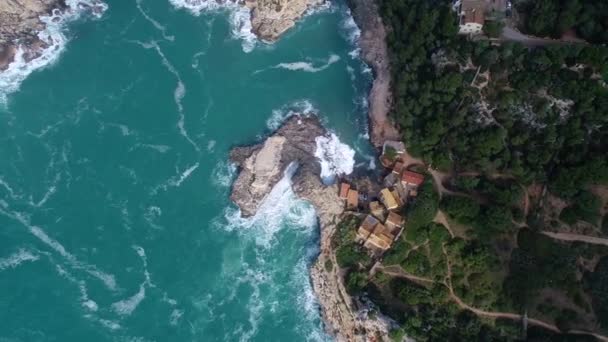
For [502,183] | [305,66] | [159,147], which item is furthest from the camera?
[305,66]

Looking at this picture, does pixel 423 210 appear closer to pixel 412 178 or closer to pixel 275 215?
pixel 412 178

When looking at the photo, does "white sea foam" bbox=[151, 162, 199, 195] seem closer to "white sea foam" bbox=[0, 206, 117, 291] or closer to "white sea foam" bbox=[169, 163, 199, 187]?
"white sea foam" bbox=[169, 163, 199, 187]

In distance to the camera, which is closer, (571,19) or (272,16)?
(571,19)

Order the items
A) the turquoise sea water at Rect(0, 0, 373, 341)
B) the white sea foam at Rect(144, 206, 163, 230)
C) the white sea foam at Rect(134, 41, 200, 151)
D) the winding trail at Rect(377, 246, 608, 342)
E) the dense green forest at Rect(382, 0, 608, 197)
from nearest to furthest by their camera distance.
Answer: the winding trail at Rect(377, 246, 608, 342) → the dense green forest at Rect(382, 0, 608, 197) → the turquoise sea water at Rect(0, 0, 373, 341) → the white sea foam at Rect(144, 206, 163, 230) → the white sea foam at Rect(134, 41, 200, 151)

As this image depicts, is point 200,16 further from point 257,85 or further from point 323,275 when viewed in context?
point 323,275

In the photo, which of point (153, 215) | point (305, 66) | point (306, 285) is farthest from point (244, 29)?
point (306, 285)

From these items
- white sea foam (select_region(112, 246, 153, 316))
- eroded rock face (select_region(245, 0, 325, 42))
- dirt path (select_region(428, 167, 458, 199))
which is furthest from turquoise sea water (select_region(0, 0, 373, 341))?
dirt path (select_region(428, 167, 458, 199))

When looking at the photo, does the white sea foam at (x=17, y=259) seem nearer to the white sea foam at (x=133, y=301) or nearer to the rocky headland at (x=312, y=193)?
the white sea foam at (x=133, y=301)
